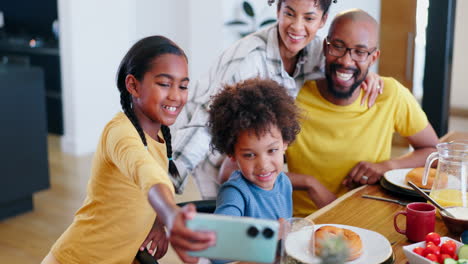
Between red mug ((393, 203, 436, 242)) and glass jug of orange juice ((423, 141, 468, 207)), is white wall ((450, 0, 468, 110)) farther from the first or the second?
red mug ((393, 203, 436, 242))

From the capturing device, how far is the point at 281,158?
1.62m

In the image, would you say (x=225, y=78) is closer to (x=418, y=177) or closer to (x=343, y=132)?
(x=343, y=132)

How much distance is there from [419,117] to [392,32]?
3.19 metres

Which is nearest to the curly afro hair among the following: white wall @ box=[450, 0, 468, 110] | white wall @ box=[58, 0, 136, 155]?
white wall @ box=[58, 0, 136, 155]

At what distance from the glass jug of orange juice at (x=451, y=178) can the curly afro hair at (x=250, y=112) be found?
407mm

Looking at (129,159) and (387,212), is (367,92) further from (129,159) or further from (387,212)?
(129,159)

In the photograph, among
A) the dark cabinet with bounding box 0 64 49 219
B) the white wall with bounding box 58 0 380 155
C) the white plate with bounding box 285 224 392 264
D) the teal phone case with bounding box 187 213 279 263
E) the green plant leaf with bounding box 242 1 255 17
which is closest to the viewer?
the teal phone case with bounding box 187 213 279 263

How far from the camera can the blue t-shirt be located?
5.15 ft

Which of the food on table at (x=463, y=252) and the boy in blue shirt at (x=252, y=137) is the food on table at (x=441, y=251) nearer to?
the food on table at (x=463, y=252)

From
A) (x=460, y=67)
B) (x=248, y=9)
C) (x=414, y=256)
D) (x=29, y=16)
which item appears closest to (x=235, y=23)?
(x=248, y=9)

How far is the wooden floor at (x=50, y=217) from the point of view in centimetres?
331

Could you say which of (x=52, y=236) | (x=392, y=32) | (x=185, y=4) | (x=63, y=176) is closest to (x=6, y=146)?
(x=52, y=236)

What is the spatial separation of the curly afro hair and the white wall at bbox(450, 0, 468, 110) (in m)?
4.09

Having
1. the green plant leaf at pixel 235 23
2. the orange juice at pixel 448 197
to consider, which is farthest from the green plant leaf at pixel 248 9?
the orange juice at pixel 448 197
